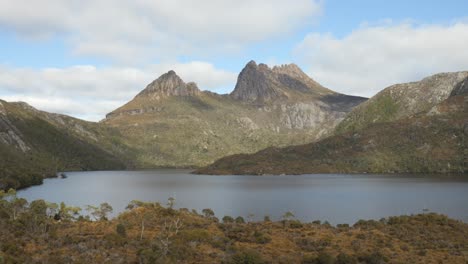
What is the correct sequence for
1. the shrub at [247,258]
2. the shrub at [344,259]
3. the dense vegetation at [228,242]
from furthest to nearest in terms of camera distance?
the dense vegetation at [228,242]
the shrub at [344,259]
the shrub at [247,258]

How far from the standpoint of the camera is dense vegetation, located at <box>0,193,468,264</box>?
175 feet

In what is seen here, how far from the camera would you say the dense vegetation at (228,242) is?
175 feet

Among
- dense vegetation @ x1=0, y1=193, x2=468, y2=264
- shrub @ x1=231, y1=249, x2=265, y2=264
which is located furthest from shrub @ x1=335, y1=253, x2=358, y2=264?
shrub @ x1=231, y1=249, x2=265, y2=264

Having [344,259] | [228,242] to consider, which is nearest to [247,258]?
[344,259]

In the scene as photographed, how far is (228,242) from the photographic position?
65.4m

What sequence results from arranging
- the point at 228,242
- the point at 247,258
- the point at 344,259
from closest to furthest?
the point at 247,258, the point at 344,259, the point at 228,242

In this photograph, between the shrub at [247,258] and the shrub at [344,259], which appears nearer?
the shrub at [247,258]

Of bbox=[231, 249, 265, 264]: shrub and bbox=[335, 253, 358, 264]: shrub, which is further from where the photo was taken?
bbox=[335, 253, 358, 264]: shrub

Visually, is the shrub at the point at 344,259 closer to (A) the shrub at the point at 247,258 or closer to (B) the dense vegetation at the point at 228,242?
(B) the dense vegetation at the point at 228,242

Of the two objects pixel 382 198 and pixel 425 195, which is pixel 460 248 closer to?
pixel 382 198

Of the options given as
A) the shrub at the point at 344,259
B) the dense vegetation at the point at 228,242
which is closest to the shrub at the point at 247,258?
the dense vegetation at the point at 228,242

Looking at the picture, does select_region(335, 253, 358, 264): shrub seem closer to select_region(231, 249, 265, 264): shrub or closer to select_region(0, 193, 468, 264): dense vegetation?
select_region(0, 193, 468, 264): dense vegetation

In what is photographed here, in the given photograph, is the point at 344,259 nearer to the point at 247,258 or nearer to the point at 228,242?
the point at 247,258

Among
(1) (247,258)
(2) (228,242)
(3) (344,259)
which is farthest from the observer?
(2) (228,242)
